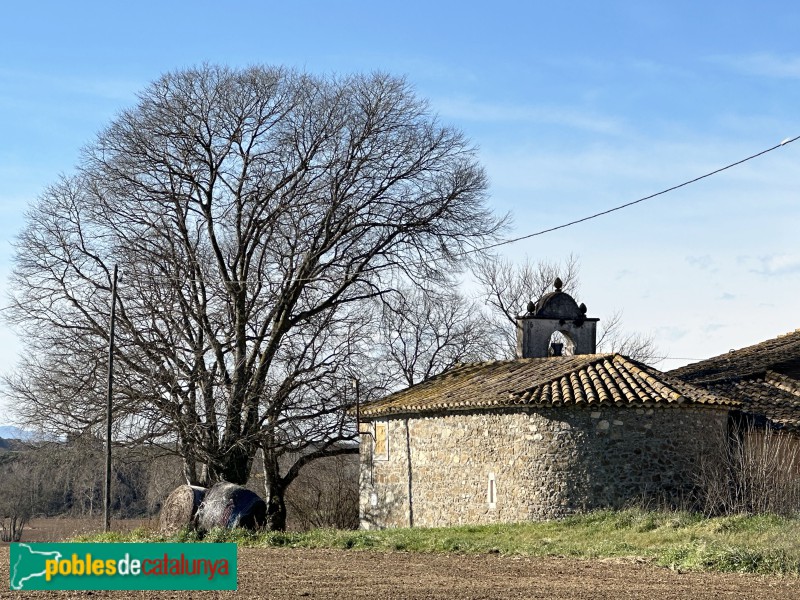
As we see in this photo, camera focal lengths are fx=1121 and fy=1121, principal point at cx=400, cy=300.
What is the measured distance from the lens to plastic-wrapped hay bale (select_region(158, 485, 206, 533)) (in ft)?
80.2

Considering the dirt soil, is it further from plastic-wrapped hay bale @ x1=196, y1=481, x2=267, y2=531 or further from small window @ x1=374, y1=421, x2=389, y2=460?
small window @ x1=374, y1=421, x2=389, y2=460

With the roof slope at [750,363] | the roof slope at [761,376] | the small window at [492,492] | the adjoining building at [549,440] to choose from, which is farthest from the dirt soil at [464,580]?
the roof slope at [750,363]

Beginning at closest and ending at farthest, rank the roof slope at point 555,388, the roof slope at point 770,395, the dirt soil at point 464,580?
the dirt soil at point 464,580 → the roof slope at point 555,388 → the roof slope at point 770,395

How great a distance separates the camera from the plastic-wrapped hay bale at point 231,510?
2398 centimetres

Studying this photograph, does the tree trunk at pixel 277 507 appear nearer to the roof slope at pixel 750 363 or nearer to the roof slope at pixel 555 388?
the roof slope at pixel 555 388

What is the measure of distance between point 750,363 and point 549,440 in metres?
9.58

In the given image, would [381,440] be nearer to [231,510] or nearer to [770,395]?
[231,510]

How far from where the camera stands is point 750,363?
3064cm

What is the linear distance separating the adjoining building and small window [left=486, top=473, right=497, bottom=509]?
4 cm

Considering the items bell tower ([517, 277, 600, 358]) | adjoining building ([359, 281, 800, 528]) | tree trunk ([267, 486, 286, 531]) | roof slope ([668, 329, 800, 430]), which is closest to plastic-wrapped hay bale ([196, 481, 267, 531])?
adjoining building ([359, 281, 800, 528])

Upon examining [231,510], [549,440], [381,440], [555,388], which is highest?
[555,388]

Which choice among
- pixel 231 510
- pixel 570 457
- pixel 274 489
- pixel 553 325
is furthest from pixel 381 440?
pixel 274 489

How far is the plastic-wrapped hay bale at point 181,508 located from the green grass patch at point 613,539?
21.5 inches

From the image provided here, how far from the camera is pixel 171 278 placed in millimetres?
32062
